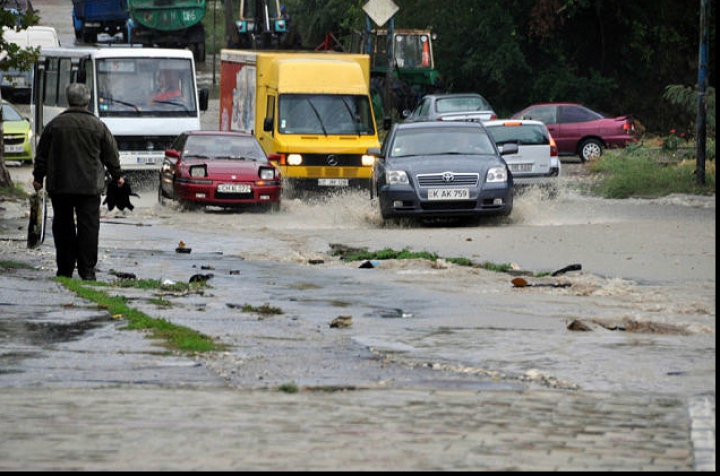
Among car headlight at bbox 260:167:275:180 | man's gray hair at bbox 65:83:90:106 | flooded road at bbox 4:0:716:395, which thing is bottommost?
flooded road at bbox 4:0:716:395

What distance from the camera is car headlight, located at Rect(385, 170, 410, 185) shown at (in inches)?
882

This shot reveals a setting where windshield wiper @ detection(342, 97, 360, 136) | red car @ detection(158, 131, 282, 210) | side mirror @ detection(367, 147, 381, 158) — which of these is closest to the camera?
side mirror @ detection(367, 147, 381, 158)

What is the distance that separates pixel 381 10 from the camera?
121 feet

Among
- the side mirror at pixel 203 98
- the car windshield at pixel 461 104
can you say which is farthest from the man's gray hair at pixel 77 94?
the car windshield at pixel 461 104

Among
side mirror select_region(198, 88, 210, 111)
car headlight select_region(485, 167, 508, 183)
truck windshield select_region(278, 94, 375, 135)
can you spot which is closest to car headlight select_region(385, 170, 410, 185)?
car headlight select_region(485, 167, 508, 183)

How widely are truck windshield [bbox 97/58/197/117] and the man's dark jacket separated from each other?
19.0m

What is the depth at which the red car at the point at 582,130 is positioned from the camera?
132 feet

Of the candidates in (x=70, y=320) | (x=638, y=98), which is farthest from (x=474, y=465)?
(x=638, y=98)

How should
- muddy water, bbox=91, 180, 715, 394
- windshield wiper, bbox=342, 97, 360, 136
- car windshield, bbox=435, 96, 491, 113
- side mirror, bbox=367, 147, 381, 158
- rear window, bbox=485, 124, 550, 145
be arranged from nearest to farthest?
muddy water, bbox=91, 180, 715, 394
side mirror, bbox=367, 147, 381, 158
rear window, bbox=485, 124, 550, 145
windshield wiper, bbox=342, 97, 360, 136
car windshield, bbox=435, 96, 491, 113

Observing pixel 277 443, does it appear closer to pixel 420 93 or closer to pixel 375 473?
pixel 375 473

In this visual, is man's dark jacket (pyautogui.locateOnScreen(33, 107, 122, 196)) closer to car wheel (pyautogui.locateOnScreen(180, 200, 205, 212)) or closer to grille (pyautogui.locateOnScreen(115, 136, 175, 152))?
car wheel (pyautogui.locateOnScreen(180, 200, 205, 212))

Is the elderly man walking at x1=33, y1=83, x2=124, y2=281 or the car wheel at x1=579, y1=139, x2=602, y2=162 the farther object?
the car wheel at x1=579, y1=139, x2=602, y2=162

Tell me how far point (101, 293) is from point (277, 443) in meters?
6.34

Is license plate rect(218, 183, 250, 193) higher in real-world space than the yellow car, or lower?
lower
